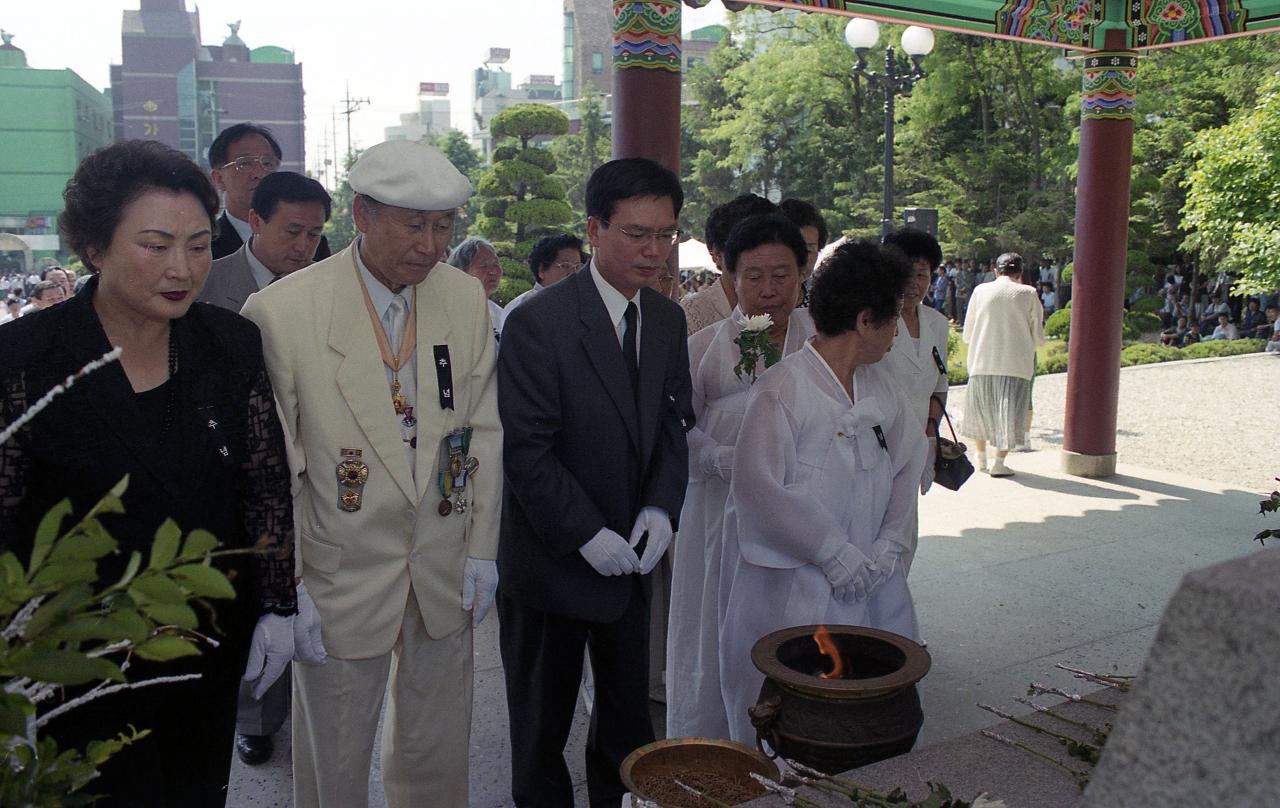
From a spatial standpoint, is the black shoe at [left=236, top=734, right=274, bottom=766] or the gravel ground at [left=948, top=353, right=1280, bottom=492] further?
the gravel ground at [left=948, top=353, right=1280, bottom=492]

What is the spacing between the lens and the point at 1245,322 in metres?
19.6

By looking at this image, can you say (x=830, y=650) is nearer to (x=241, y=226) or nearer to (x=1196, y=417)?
(x=241, y=226)

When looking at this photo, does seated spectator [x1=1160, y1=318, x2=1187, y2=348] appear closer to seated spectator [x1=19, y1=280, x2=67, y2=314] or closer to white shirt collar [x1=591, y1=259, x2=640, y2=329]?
seated spectator [x1=19, y1=280, x2=67, y2=314]

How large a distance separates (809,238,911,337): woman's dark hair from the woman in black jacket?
155cm

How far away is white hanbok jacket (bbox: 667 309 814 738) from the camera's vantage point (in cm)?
348

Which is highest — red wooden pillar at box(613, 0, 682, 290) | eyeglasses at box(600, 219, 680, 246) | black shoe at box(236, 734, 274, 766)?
red wooden pillar at box(613, 0, 682, 290)

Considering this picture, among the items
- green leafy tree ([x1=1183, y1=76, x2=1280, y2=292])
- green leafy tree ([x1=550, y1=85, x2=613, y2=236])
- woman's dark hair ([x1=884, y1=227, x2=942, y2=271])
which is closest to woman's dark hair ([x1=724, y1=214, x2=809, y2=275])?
woman's dark hair ([x1=884, y1=227, x2=942, y2=271])

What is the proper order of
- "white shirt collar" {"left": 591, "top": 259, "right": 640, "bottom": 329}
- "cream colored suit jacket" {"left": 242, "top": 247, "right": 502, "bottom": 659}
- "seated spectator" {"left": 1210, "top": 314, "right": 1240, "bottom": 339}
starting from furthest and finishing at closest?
"seated spectator" {"left": 1210, "top": 314, "right": 1240, "bottom": 339} < "white shirt collar" {"left": 591, "top": 259, "right": 640, "bottom": 329} < "cream colored suit jacket" {"left": 242, "top": 247, "right": 502, "bottom": 659}

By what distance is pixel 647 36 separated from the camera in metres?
5.20

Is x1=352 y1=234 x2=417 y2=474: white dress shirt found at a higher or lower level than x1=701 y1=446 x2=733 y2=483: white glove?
higher

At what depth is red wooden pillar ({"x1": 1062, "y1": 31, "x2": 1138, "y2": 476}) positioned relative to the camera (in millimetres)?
7535

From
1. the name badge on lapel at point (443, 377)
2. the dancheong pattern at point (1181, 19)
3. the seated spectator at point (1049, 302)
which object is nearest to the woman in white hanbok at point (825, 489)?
the name badge on lapel at point (443, 377)

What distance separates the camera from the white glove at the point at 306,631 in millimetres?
2344

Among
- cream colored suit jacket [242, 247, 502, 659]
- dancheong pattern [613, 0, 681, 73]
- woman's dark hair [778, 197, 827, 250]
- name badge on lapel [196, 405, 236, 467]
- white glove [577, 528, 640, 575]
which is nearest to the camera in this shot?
name badge on lapel [196, 405, 236, 467]
